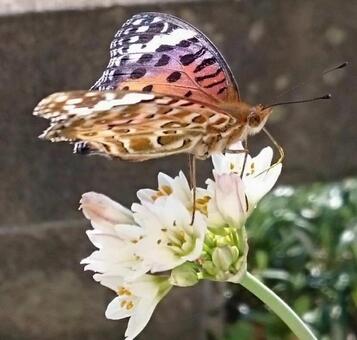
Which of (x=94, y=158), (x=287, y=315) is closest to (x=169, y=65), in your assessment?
(x=287, y=315)

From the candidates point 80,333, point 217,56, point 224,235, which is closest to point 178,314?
point 80,333

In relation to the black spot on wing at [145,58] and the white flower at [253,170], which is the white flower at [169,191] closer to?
the white flower at [253,170]

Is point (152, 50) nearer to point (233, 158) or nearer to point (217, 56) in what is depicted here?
point (217, 56)

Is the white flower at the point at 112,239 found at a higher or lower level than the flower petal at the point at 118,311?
higher

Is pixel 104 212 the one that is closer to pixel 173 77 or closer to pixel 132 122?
pixel 132 122

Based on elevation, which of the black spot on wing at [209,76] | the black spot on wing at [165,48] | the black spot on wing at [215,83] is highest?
the black spot on wing at [165,48]

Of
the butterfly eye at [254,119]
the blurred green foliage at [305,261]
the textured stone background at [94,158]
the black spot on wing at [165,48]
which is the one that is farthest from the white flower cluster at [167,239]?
the blurred green foliage at [305,261]
